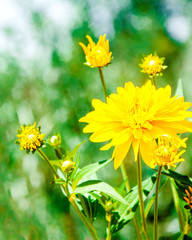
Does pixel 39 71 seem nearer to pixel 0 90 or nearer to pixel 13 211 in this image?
pixel 0 90

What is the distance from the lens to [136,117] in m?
0.43

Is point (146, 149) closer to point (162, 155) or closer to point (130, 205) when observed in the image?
point (162, 155)

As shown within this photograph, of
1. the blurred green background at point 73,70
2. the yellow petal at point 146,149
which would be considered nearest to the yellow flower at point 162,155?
the yellow petal at point 146,149

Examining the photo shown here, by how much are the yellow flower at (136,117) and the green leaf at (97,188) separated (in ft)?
0.14

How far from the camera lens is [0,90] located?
0.98 m

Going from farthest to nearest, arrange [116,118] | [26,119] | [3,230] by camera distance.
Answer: [26,119]
[3,230]
[116,118]

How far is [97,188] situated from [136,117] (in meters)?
0.11

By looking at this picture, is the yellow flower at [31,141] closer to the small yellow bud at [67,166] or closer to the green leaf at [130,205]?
the small yellow bud at [67,166]

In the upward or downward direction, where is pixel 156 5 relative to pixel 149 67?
upward

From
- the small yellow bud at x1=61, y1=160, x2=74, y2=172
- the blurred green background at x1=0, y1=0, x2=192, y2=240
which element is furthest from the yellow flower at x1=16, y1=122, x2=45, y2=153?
the blurred green background at x1=0, y1=0, x2=192, y2=240

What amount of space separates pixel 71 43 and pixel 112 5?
0.17m

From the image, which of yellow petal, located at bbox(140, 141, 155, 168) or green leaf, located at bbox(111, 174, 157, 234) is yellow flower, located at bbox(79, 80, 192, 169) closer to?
yellow petal, located at bbox(140, 141, 155, 168)

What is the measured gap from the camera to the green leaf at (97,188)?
43 cm

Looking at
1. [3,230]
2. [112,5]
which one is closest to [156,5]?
[112,5]
